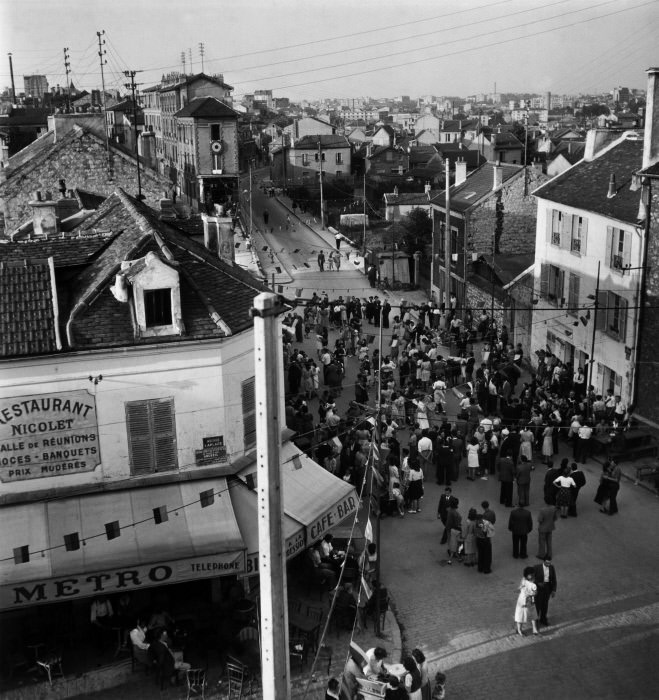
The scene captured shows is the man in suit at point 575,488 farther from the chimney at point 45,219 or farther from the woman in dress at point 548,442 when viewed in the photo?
the chimney at point 45,219

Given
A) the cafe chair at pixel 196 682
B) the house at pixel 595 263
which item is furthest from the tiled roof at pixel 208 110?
the cafe chair at pixel 196 682

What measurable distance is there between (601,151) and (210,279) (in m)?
22.0

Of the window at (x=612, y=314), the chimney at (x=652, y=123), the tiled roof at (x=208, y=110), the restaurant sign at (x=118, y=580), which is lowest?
the restaurant sign at (x=118, y=580)

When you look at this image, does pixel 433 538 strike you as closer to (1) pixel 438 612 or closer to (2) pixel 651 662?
(1) pixel 438 612

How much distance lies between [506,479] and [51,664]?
11.2m

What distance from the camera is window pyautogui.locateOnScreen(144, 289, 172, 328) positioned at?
16.9m

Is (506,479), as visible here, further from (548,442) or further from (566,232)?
(566,232)

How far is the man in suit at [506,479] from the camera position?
21.6 meters

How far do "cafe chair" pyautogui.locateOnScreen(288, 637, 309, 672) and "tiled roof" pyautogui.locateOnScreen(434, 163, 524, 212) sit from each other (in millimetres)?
32754

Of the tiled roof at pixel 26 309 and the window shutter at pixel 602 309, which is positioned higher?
the tiled roof at pixel 26 309

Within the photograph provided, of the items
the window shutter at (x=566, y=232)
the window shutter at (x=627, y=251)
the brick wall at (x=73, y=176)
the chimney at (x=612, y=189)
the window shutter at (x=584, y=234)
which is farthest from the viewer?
the brick wall at (x=73, y=176)

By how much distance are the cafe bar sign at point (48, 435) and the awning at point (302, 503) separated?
2.85 m

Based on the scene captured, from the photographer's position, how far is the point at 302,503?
1775 cm

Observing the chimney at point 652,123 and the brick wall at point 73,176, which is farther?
the brick wall at point 73,176
